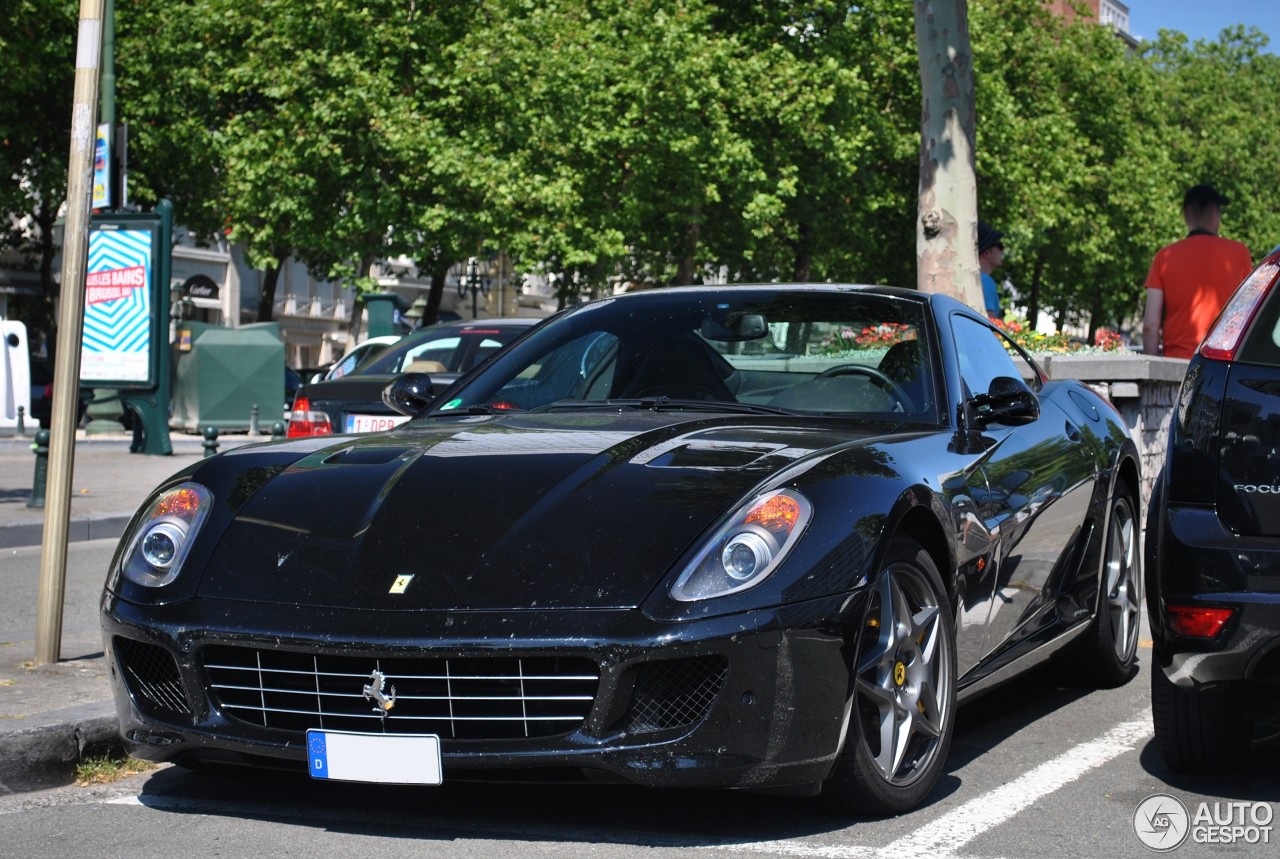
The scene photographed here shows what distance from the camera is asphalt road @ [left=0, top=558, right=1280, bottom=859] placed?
3.98 metres

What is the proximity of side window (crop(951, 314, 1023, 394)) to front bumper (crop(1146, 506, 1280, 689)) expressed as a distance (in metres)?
1.06

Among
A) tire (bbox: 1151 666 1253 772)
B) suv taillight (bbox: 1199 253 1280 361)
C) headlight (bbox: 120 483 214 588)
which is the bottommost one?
tire (bbox: 1151 666 1253 772)

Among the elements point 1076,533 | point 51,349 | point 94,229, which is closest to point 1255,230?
point 51,349

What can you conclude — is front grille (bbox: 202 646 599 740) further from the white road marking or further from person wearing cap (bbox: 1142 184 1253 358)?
person wearing cap (bbox: 1142 184 1253 358)

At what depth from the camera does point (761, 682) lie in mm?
3803

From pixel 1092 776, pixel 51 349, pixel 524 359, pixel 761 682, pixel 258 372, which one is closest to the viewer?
pixel 761 682

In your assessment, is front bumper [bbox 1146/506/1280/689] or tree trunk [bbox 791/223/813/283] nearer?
front bumper [bbox 1146/506/1280/689]

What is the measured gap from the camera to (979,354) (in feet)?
19.3

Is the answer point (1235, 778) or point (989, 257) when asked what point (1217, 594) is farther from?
point (989, 257)

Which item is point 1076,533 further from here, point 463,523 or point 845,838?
point 463,523

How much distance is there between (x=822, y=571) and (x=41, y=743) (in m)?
2.30

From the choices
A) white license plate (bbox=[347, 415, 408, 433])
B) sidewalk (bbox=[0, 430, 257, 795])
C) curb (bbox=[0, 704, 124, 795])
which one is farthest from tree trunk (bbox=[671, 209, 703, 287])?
curb (bbox=[0, 704, 124, 795])

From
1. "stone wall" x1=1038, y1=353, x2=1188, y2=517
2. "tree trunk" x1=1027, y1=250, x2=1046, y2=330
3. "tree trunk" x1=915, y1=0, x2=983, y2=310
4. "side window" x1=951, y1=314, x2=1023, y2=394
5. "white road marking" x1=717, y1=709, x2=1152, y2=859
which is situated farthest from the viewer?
"tree trunk" x1=1027, y1=250, x2=1046, y2=330

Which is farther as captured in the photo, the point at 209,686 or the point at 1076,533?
the point at 1076,533
